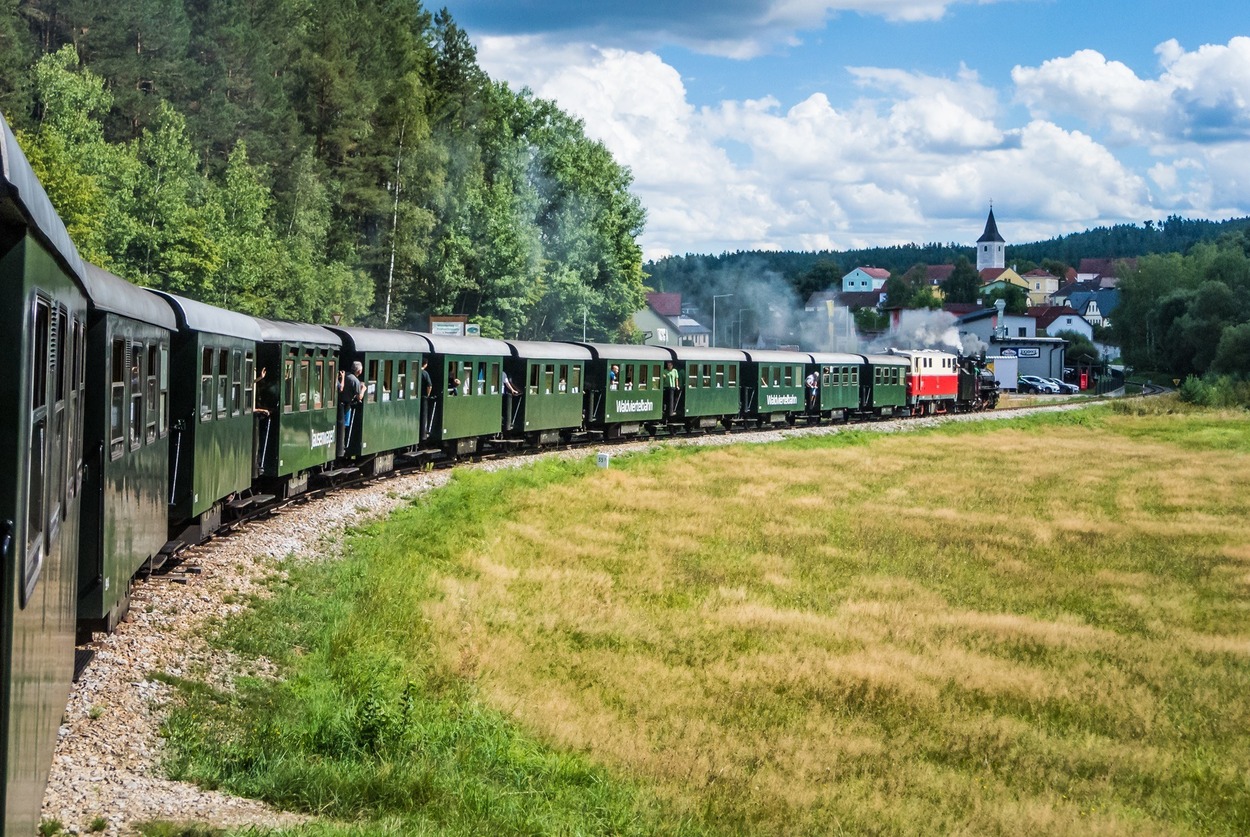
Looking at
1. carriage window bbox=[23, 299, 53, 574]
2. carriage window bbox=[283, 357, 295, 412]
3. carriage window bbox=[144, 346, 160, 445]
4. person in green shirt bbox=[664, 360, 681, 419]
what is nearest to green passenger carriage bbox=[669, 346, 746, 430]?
person in green shirt bbox=[664, 360, 681, 419]

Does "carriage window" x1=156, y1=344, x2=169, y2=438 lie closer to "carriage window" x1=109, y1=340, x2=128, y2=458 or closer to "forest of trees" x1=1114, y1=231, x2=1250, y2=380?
→ "carriage window" x1=109, y1=340, x2=128, y2=458

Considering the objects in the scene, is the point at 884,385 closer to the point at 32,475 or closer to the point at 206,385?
the point at 206,385

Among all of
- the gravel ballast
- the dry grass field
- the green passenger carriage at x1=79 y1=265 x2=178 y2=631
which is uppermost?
the green passenger carriage at x1=79 y1=265 x2=178 y2=631

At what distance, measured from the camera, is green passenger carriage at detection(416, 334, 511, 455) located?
29062 millimetres

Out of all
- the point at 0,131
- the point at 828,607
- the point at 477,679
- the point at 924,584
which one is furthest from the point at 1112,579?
the point at 0,131

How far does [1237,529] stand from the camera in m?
30.0

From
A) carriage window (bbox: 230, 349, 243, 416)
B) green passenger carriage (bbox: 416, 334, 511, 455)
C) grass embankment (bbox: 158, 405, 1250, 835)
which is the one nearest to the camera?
grass embankment (bbox: 158, 405, 1250, 835)

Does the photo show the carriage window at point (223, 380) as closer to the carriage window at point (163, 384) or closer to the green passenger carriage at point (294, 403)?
the carriage window at point (163, 384)

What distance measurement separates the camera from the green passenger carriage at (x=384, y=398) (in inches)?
968

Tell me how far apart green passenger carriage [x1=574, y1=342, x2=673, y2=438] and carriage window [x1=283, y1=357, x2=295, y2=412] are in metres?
18.0

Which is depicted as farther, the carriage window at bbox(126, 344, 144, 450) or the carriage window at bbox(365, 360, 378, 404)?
the carriage window at bbox(365, 360, 378, 404)

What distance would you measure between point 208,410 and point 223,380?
3.38ft

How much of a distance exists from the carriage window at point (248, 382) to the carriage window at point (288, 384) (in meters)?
0.97

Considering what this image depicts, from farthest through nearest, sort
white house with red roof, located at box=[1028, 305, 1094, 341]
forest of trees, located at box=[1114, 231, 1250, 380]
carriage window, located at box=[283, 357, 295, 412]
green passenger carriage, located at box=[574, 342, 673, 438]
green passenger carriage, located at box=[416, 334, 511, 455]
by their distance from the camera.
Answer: white house with red roof, located at box=[1028, 305, 1094, 341] → forest of trees, located at box=[1114, 231, 1250, 380] → green passenger carriage, located at box=[574, 342, 673, 438] → green passenger carriage, located at box=[416, 334, 511, 455] → carriage window, located at box=[283, 357, 295, 412]
